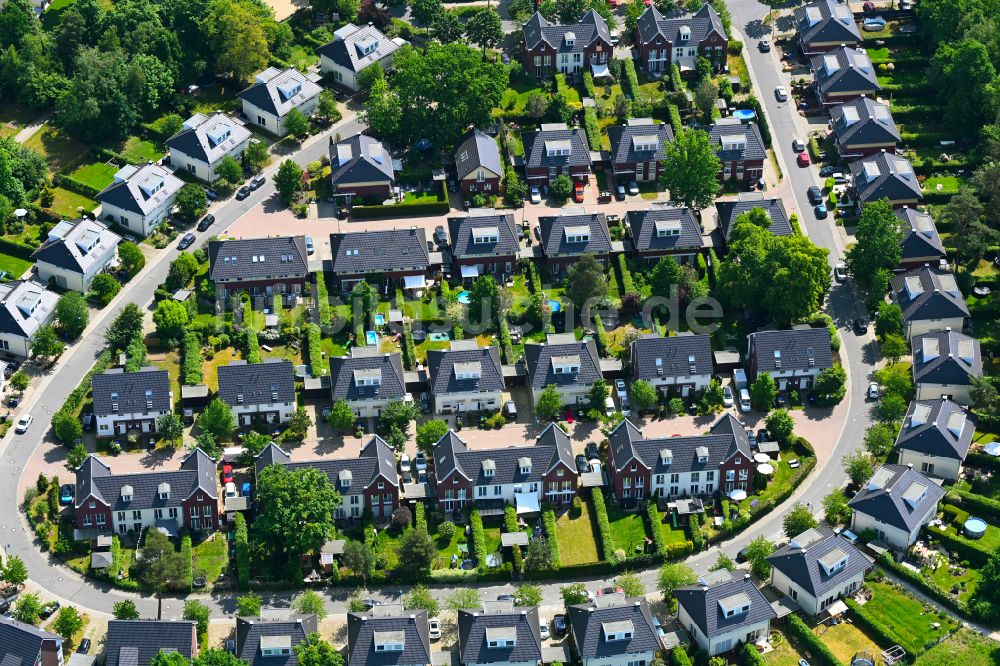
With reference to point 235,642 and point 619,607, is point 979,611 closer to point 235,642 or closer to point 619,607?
point 619,607

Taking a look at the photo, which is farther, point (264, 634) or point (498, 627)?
point (498, 627)

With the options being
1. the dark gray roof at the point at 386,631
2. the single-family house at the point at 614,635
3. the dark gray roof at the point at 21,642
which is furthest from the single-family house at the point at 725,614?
the dark gray roof at the point at 21,642

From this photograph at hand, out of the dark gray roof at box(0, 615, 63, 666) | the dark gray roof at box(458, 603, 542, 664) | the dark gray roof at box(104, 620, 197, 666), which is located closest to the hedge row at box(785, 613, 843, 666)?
the dark gray roof at box(458, 603, 542, 664)

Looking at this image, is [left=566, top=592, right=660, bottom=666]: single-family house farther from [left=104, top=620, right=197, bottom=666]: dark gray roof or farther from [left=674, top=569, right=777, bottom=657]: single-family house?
[left=104, top=620, right=197, bottom=666]: dark gray roof

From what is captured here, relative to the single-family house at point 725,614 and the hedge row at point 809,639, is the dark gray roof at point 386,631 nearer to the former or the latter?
the single-family house at point 725,614

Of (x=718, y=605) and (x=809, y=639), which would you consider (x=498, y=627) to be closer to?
(x=718, y=605)

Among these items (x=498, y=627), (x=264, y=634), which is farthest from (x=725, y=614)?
(x=264, y=634)
